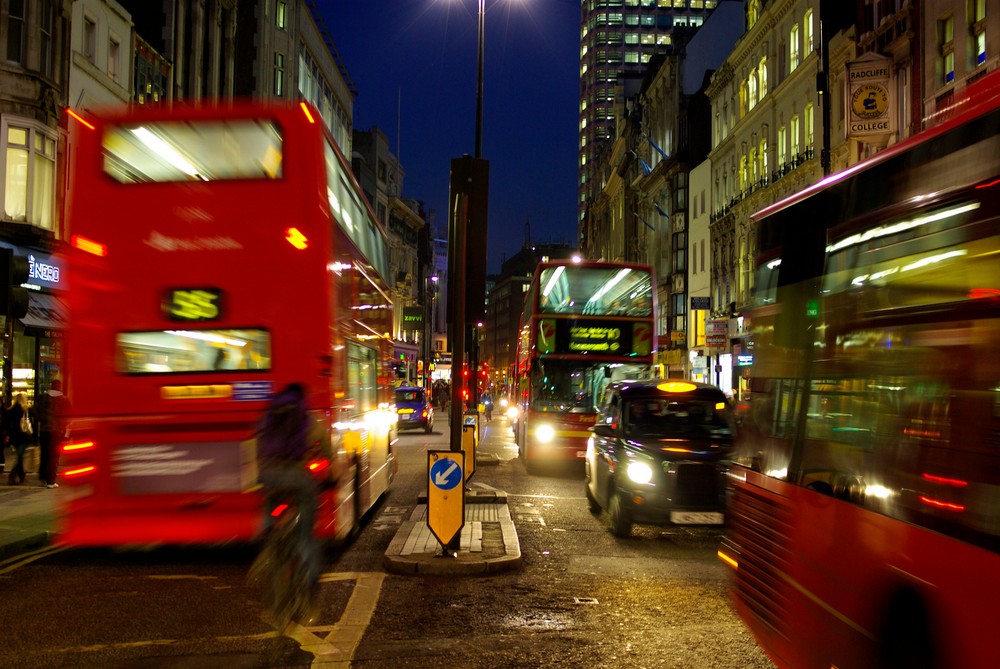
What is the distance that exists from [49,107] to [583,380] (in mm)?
14379

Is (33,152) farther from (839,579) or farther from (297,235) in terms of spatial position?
(839,579)

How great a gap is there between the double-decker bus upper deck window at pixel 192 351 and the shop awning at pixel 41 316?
15.8m

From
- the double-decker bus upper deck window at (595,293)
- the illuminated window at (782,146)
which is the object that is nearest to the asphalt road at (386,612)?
the double-decker bus upper deck window at (595,293)

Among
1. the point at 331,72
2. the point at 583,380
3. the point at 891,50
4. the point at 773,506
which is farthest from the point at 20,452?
→ the point at 331,72

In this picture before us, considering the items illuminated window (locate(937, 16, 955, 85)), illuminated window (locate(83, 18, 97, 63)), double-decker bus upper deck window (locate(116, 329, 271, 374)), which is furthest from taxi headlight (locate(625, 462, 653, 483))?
illuminated window (locate(83, 18, 97, 63))

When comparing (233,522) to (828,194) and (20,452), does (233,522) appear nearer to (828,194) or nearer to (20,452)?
(828,194)

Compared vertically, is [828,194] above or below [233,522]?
above

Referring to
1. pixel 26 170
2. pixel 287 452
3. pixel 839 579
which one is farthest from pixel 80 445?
pixel 26 170

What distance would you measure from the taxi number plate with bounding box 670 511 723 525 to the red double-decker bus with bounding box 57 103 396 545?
157 inches

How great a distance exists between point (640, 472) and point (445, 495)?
264 centimetres

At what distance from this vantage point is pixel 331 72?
2176 inches

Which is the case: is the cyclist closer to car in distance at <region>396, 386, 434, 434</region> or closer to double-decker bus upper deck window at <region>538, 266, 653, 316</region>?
double-decker bus upper deck window at <region>538, 266, 653, 316</region>

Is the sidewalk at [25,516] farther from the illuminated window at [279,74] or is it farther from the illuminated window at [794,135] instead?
the illuminated window at [279,74]

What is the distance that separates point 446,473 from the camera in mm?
9852
